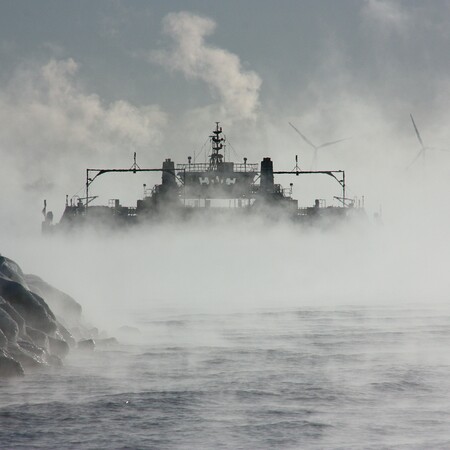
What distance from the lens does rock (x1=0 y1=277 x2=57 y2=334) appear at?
97.9ft

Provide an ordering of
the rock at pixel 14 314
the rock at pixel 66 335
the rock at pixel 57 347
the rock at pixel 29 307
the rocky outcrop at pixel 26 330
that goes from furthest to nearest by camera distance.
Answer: the rock at pixel 66 335 < the rock at pixel 29 307 < the rock at pixel 57 347 < the rock at pixel 14 314 < the rocky outcrop at pixel 26 330

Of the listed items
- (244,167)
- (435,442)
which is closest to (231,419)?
(435,442)

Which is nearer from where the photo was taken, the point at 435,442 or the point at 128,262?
the point at 435,442

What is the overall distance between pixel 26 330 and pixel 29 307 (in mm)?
1540

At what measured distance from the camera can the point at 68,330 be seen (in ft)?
110

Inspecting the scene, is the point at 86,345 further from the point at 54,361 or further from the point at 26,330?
the point at 54,361

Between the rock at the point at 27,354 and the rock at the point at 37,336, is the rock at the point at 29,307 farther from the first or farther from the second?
the rock at the point at 27,354

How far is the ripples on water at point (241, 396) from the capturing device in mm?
19203

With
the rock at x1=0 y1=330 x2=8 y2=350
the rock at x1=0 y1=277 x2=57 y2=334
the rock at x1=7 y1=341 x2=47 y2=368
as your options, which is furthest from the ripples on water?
the rock at x1=0 y1=277 x2=57 y2=334

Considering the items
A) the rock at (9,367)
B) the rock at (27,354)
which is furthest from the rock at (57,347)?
the rock at (9,367)

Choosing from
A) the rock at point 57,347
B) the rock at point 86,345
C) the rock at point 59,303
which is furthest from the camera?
the rock at point 59,303

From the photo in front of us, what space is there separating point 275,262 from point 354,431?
108 metres

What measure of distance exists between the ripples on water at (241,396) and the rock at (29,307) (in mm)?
1551

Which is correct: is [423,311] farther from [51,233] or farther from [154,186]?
[51,233]
